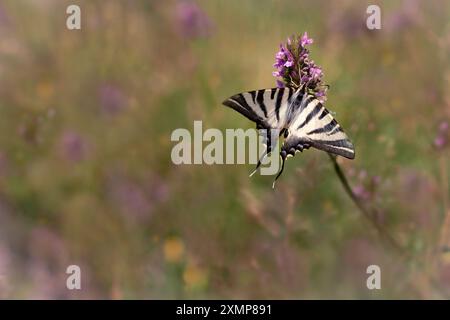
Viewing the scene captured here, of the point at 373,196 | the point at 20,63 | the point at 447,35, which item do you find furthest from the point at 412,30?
the point at 20,63

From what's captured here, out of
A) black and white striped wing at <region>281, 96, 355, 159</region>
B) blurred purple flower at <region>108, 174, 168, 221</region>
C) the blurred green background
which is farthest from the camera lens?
blurred purple flower at <region>108, 174, 168, 221</region>

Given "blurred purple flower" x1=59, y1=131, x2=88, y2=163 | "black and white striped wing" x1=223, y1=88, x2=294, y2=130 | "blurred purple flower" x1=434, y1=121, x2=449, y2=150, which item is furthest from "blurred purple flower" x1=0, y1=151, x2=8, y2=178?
"blurred purple flower" x1=434, y1=121, x2=449, y2=150

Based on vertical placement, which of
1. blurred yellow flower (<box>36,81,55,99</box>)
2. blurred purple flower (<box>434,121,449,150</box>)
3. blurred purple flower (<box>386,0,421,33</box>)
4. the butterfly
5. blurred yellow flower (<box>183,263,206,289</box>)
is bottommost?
blurred yellow flower (<box>183,263,206,289</box>)

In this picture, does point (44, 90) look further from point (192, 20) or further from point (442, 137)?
point (442, 137)

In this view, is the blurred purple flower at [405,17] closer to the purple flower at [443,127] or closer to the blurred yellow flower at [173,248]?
the purple flower at [443,127]

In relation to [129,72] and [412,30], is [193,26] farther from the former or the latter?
[412,30]

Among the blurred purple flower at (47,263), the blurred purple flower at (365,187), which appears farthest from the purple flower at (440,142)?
the blurred purple flower at (47,263)

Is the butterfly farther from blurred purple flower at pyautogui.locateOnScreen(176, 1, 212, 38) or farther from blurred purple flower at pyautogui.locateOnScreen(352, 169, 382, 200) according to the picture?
blurred purple flower at pyautogui.locateOnScreen(176, 1, 212, 38)
